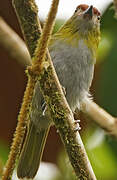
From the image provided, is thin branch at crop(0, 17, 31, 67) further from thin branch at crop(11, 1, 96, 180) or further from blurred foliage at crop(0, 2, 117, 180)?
thin branch at crop(11, 1, 96, 180)

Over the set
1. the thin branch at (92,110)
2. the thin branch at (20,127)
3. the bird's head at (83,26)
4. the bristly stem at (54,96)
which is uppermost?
the bird's head at (83,26)

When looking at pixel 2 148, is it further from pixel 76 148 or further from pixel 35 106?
pixel 76 148

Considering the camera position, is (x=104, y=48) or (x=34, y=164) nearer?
(x=34, y=164)

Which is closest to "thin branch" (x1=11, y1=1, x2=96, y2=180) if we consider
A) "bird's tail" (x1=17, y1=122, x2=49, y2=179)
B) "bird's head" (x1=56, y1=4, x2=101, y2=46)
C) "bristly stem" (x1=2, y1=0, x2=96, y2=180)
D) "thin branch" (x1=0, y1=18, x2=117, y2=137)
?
"bristly stem" (x1=2, y1=0, x2=96, y2=180)

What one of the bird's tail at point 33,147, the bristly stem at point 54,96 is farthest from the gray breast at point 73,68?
the bristly stem at point 54,96

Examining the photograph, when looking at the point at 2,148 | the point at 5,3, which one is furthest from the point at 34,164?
the point at 5,3

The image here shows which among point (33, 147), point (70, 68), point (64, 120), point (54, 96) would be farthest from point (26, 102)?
point (33, 147)

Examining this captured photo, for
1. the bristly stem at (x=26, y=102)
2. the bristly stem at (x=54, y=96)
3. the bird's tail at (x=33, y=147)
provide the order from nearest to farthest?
the bristly stem at (x=26, y=102) → the bristly stem at (x=54, y=96) → the bird's tail at (x=33, y=147)

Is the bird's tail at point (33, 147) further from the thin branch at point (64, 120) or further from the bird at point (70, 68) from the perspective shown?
the thin branch at point (64, 120)

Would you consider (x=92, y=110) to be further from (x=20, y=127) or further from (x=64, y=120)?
(x=20, y=127)
